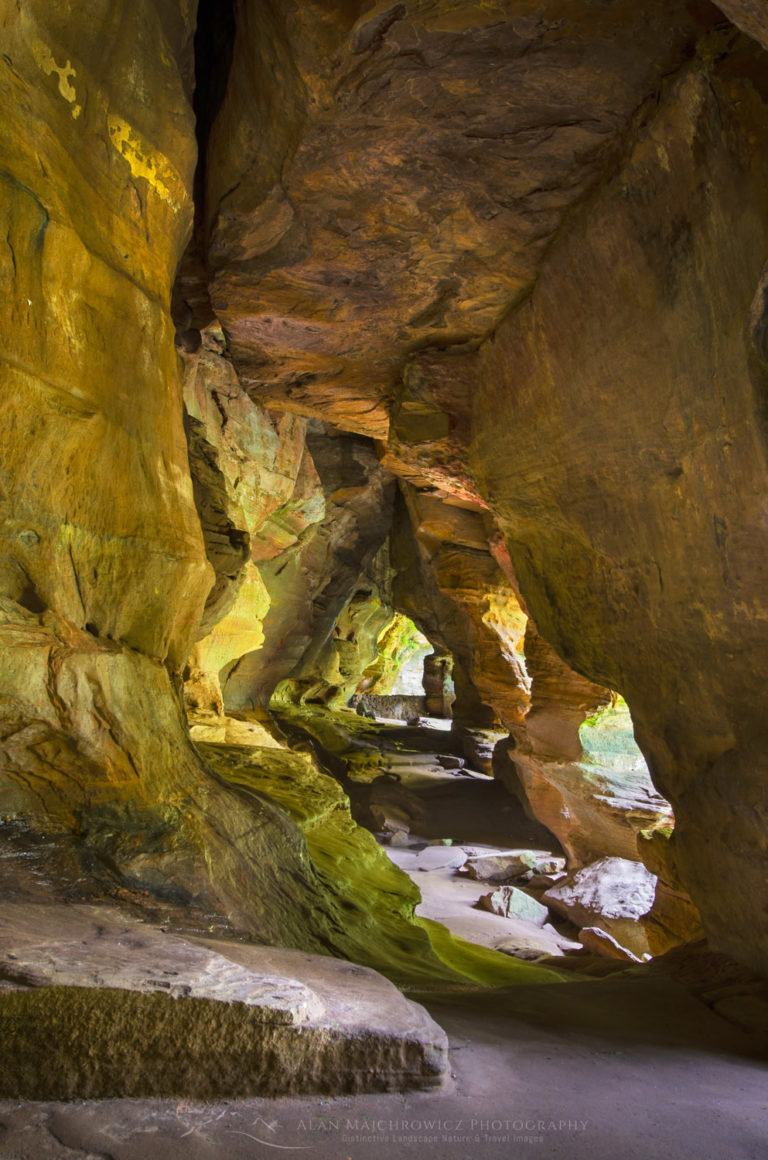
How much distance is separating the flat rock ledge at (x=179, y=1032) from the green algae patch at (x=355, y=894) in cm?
250

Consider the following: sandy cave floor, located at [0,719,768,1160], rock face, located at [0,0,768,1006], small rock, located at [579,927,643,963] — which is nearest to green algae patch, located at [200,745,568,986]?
rock face, located at [0,0,768,1006]

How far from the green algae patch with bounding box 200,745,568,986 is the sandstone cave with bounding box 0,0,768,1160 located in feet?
0.23

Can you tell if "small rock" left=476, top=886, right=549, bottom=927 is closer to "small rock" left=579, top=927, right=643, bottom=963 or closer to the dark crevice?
"small rock" left=579, top=927, right=643, bottom=963

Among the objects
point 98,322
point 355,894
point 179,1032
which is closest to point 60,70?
point 98,322

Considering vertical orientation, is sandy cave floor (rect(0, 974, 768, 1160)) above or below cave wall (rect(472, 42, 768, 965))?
below

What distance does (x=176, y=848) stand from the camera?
383 centimetres

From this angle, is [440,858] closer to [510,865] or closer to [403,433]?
[510,865]

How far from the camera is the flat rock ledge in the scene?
1881 millimetres

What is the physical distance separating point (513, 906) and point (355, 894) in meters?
6.50

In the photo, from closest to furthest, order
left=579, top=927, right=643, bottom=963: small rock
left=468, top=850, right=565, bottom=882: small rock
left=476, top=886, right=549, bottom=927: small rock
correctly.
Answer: left=579, top=927, right=643, bottom=963: small rock → left=476, top=886, right=549, bottom=927: small rock → left=468, top=850, right=565, bottom=882: small rock

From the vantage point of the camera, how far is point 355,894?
20.2ft

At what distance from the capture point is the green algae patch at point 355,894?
16.6 ft

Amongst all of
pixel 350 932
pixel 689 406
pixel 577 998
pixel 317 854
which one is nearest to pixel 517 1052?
pixel 577 998

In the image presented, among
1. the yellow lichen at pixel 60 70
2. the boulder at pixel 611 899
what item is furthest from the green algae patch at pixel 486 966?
the yellow lichen at pixel 60 70
